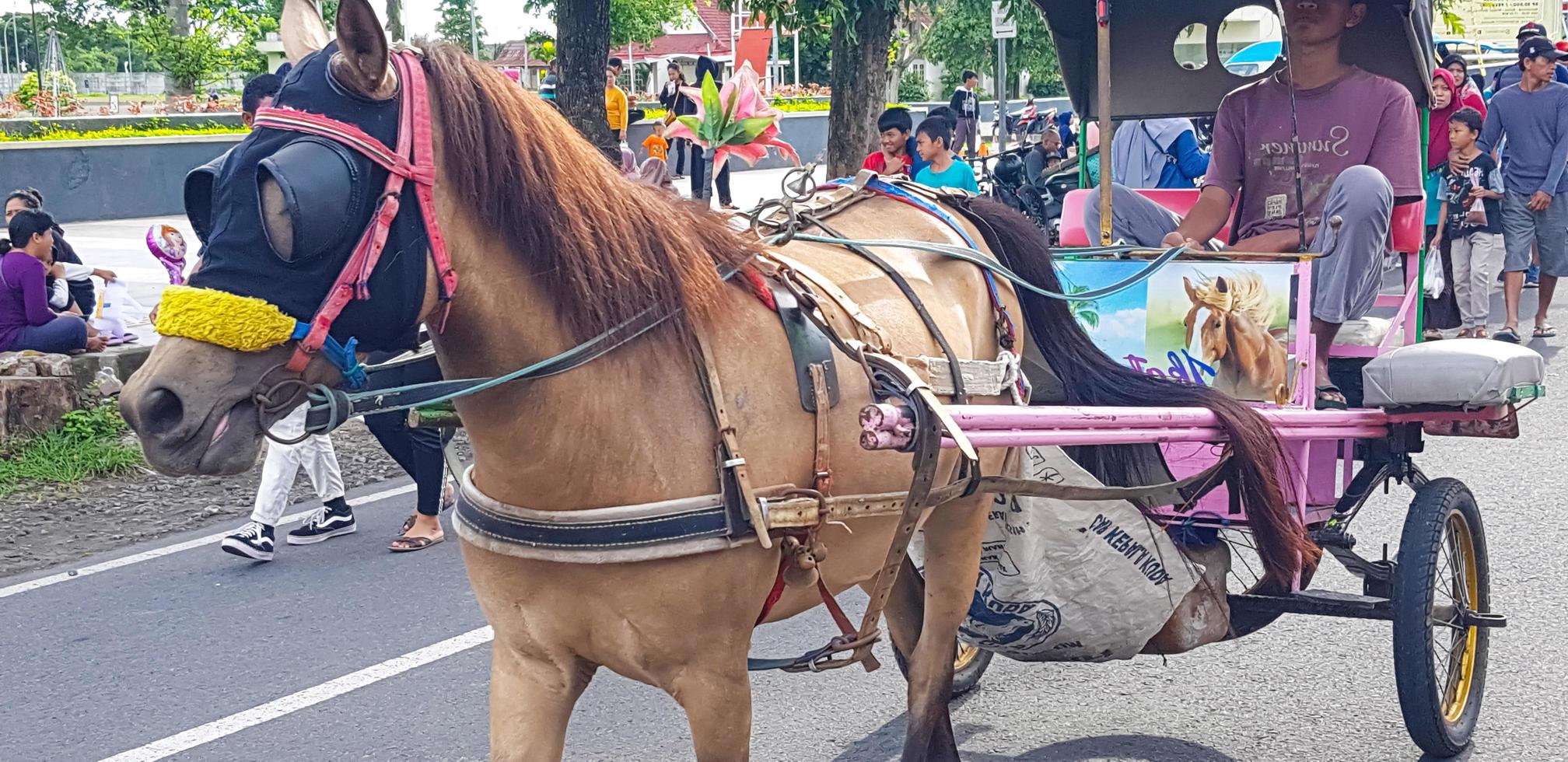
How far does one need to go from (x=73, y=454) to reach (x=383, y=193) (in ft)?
19.9

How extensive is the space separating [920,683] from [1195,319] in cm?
131

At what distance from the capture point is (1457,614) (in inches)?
155

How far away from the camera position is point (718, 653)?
8.41 ft

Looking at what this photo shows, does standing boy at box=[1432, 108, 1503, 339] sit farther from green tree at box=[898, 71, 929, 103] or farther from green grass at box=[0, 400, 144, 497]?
green tree at box=[898, 71, 929, 103]

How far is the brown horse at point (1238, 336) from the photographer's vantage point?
12.8 ft

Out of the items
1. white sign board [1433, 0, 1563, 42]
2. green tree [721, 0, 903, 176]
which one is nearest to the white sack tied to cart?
green tree [721, 0, 903, 176]

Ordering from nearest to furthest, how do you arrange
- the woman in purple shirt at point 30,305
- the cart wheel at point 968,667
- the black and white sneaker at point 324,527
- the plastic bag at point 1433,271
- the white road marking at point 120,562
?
the cart wheel at point 968,667, the white road marking at point 120,562, the black and white sneaker at point 324,527, the woman in purple shirt at point 30,305, the plastic bag at point 1433,271

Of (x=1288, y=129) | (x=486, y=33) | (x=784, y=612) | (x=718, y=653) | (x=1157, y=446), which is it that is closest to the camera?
(x=718, y=653)

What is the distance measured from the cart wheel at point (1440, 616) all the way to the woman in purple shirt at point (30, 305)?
7.17m

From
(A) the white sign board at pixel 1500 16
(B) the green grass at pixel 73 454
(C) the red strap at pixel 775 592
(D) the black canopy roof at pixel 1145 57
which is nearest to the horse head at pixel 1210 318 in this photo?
(D) the black canopy roof at pixel 1145 57

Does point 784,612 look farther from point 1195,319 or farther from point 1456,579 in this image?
point 1456,579

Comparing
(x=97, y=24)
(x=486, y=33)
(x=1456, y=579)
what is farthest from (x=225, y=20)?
(x=1456, y=579)

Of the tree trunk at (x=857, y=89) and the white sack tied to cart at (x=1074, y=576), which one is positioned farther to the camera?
the tree trunk at (x=857, y=89)

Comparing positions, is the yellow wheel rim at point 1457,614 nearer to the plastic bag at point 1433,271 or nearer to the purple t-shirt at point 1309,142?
the purple t-shirt at point 1309,142
